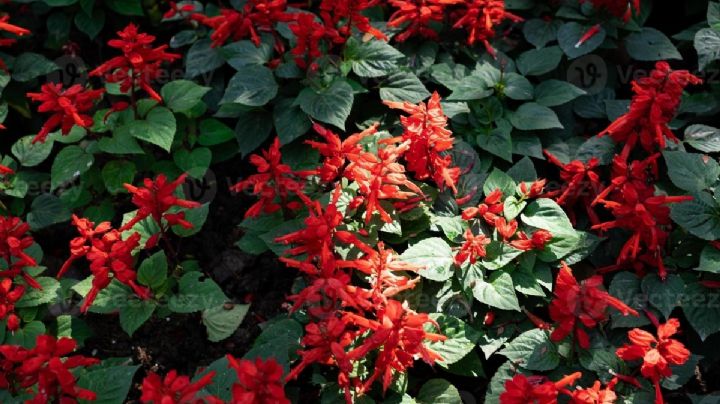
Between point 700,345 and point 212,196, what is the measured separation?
2.39 meters

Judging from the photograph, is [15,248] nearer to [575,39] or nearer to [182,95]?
[182,95]

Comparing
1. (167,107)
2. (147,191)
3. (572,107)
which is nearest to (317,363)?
(147,191)

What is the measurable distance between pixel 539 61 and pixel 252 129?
1.49 meters

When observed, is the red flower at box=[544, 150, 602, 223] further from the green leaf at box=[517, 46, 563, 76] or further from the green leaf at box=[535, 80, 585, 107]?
the green leaf at box=[517, 46, 563, 76]

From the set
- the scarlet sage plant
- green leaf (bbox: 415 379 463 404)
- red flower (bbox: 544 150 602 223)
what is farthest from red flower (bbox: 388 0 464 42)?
green leaf (bbox: 415 379 463 404)

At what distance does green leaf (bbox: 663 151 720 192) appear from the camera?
325 cm

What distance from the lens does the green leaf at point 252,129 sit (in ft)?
12.4

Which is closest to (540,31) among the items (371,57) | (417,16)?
(417,16)

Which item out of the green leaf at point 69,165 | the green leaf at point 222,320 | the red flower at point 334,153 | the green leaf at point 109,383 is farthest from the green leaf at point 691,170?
the green leaf at point 69,165

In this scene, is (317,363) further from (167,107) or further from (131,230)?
(167,107)

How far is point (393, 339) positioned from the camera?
269 centimetres

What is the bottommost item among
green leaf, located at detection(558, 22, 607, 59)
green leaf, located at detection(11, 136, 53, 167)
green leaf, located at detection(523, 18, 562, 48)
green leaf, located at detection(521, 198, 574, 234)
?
green leaf, located at detection(11, 136, 53, 167)

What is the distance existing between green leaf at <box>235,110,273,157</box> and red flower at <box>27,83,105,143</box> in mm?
713

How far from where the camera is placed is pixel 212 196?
396 centimetres
